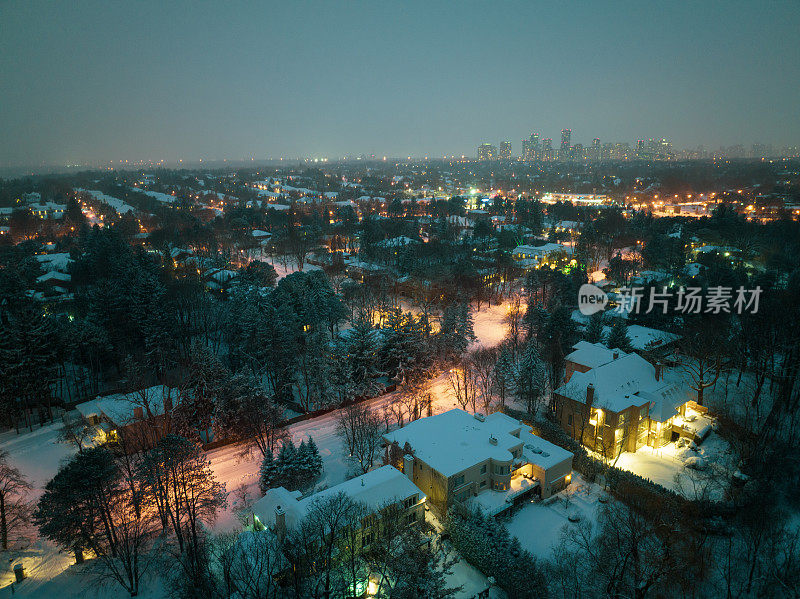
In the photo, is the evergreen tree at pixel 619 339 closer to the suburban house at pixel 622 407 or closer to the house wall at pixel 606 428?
the suburban house at pixel 622 407

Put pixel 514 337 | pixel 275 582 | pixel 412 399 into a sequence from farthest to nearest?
pixel 514 337 → pixel 412 399 → pixel 275 582

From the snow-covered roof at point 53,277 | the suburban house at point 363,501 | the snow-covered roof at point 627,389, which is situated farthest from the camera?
the snow-covered roof at point 53,277

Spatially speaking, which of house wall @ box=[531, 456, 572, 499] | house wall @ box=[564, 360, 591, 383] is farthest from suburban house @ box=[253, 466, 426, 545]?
house wall @ box=[564, 360, 591, 383]

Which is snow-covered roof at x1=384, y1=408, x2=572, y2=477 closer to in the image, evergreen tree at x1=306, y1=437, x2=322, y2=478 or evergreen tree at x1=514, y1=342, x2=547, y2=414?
evergreen tree at x1=306, y1=437, x2=322, y2=478

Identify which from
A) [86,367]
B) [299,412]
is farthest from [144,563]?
[86,367]

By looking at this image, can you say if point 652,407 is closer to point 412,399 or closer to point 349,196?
point 412,399

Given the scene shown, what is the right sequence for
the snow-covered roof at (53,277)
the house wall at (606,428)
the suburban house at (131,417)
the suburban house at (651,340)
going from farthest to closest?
the snow-covered roof at (53,277) → the suburban house at (651,340) → the house wall at (606,428) → the suburban house at (131,417)

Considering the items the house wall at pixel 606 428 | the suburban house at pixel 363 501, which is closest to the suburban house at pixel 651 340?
the house wall at pixel 606 428

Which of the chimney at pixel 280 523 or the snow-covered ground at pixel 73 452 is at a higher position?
the chimney at pixel 280 523
